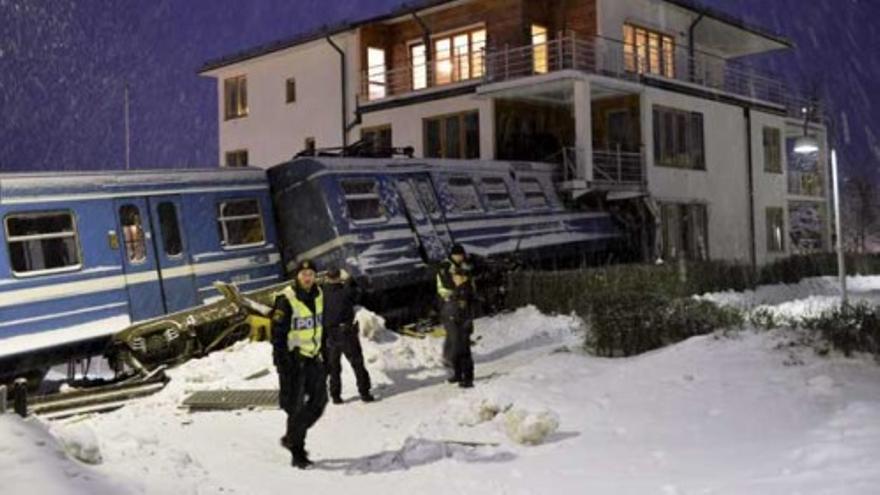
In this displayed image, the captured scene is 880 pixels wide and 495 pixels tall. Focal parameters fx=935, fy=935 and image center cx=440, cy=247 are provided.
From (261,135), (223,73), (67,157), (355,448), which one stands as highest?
(67,157)

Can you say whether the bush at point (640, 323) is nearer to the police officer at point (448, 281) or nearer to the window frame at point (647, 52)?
the police officer at point (448, 281)

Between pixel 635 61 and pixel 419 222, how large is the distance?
10.8 meters

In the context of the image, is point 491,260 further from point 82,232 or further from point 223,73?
point 223,73

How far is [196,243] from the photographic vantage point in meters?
15.1

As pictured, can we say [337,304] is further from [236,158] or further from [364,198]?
[236,158]

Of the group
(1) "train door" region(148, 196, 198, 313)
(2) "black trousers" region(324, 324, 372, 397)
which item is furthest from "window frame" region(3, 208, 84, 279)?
(2) "black trousers" region(324, 324, 372, 397)

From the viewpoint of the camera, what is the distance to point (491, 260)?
18391 mm

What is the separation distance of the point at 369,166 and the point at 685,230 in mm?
12466

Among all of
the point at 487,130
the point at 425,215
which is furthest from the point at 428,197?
the point at 487,130

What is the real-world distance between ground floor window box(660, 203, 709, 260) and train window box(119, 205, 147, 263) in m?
15.3

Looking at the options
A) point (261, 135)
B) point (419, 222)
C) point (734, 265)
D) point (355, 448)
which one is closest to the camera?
point (355, 448)

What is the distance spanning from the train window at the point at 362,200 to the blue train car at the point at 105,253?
183 centimetres

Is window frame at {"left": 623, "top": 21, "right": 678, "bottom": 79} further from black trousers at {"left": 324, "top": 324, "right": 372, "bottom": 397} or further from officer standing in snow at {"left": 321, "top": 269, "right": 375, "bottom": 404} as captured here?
black trousers at {"left": 324, "top": 324, "right": 372, "bottom": 397}

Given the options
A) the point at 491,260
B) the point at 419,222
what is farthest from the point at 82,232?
the point at 491,260
